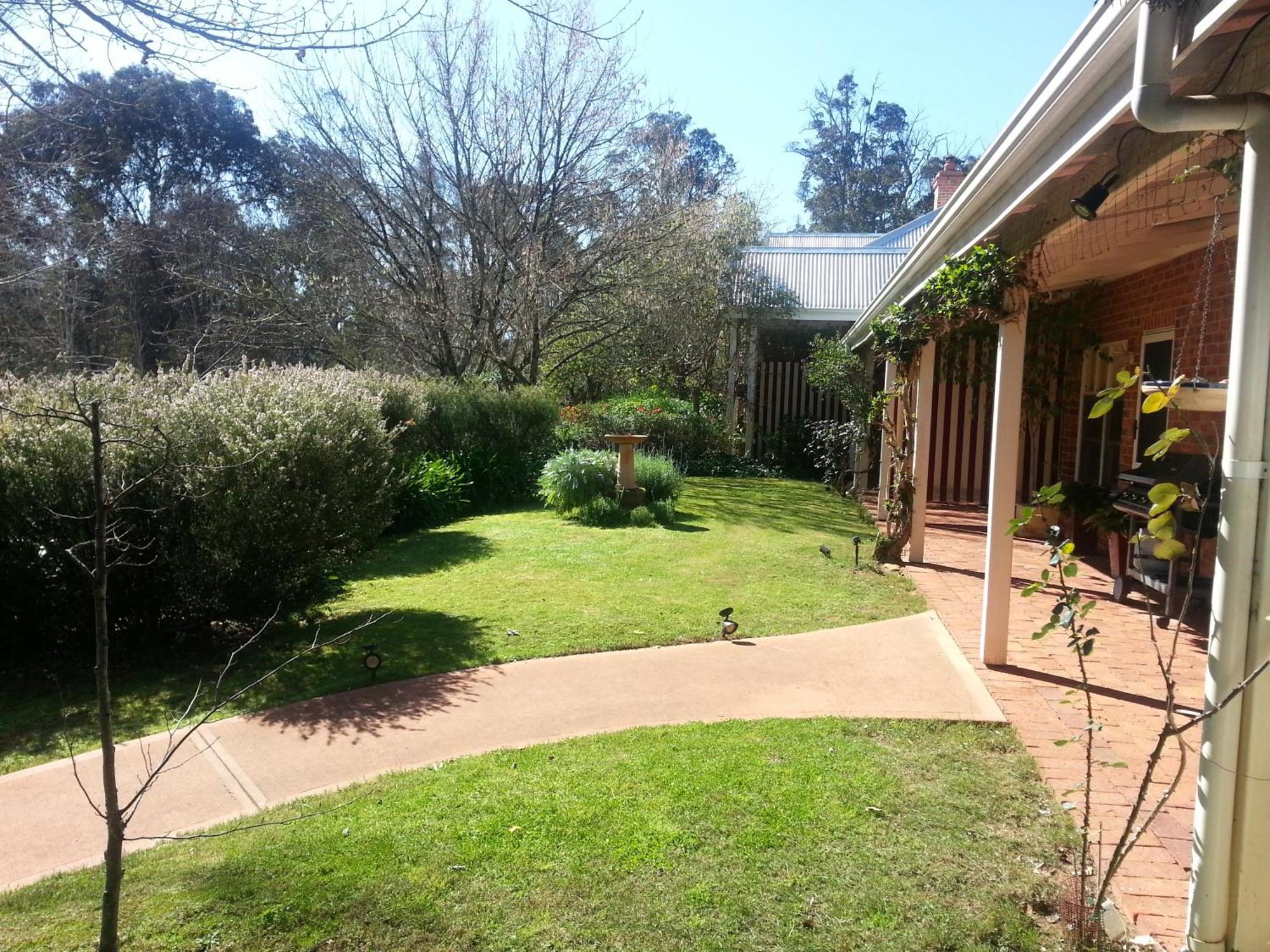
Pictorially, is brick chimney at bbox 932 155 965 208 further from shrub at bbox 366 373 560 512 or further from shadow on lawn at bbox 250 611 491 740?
shadow on lawn at bbox 250 611 491 740

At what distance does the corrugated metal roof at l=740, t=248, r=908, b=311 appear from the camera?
713 inches

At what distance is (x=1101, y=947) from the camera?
2643 mm

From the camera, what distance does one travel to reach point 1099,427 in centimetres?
1038

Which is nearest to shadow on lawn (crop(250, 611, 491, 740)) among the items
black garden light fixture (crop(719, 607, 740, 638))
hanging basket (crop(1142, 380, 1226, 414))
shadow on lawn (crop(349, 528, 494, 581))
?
black garden light fixture (crop(719, 607, 740, 638))

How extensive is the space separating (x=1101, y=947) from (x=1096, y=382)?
9010mm

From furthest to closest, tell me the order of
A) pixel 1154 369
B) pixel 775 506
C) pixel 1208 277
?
1. pixel 775 506
2. pixel 1154 369
3. pixel 1208 277

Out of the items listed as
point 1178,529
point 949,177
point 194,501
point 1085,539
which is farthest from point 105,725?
point 949,177

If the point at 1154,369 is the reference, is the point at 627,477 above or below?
below

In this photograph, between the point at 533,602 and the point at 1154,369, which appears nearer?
the point at 533,602

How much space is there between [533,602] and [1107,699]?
13.7ft

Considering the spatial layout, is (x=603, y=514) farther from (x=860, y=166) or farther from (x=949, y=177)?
(x=860, y=166)

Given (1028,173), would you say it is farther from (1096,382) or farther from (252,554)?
(1096,382)

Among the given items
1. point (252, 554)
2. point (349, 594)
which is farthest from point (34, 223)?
point (252, 554)

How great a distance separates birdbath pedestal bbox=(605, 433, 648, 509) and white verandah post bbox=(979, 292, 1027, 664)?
643 cm
